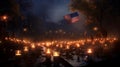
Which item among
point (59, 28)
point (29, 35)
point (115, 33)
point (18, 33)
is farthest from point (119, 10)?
point (59, 28)

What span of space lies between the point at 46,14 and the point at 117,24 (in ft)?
223

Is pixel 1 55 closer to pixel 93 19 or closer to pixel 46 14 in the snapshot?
pixel 93 19

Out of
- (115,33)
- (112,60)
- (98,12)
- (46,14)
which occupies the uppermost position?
(46,14)

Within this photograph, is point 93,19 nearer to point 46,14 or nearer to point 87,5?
point 87,5

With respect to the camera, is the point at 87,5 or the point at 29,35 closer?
the point at 87,5

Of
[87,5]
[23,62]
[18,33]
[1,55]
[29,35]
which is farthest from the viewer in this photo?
[29,35]

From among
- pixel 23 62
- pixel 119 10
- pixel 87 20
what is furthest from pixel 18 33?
pixel 23 62

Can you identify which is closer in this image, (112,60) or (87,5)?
(112,60)

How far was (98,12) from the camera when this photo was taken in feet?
121

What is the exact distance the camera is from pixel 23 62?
15836 mm

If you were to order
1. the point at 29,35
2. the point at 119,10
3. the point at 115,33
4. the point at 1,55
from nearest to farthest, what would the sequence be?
the point at 1,55
the point at 119,10
the point at 115,33
the point at 29,35

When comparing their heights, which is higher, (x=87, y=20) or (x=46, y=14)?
(x=46, y=14)

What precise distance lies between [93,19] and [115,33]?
7.17 meters

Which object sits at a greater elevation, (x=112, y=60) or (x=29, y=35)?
(x=29, y=35)
